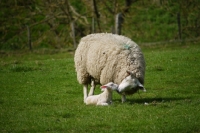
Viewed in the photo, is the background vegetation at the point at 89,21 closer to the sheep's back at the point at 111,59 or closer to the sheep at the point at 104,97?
the sheep's back at the point at 111,59

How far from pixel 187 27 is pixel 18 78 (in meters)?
14.8

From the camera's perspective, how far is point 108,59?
40.9ft

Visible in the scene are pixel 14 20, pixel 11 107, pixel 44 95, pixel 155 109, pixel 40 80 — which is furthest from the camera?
pixel 14 20

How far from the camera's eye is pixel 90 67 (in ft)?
42.3

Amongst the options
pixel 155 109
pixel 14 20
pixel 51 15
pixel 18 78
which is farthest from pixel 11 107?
pixel 14 20

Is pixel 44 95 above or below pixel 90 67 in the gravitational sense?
below

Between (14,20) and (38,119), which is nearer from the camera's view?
(38,119)

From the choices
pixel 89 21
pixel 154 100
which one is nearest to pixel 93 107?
pixel 154 100

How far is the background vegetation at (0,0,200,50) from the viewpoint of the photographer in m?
29.5

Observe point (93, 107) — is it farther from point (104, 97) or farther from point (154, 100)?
point (154, 100)

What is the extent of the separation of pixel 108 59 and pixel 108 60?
3cm

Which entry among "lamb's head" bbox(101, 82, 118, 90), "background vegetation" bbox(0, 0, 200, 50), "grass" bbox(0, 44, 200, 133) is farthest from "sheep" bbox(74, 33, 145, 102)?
"background vegetation" bbox(0, 0, 200, 50)

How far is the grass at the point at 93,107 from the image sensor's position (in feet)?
31.9

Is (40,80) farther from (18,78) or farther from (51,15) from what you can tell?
(51,15)
